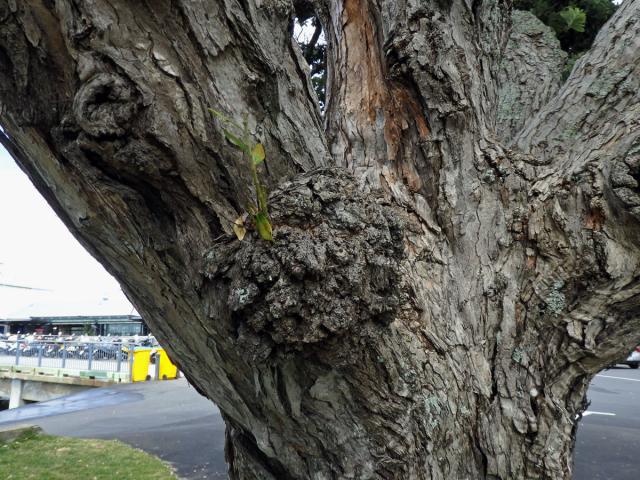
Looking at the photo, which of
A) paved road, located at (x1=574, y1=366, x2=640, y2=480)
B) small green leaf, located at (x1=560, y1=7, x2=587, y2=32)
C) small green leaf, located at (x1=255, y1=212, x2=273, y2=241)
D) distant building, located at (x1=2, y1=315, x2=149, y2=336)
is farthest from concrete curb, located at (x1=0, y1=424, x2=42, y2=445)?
distant building, located at (x1=2, y1=315, x2=149, y2=336)

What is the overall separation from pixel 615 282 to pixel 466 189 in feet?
2.08

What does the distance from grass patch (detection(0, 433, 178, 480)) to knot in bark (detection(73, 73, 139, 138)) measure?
556cm

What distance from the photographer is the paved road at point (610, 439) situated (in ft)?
19.5

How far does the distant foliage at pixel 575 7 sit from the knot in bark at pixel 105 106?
175 inches

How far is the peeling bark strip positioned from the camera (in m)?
1.28

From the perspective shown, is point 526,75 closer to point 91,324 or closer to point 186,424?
point 186,424

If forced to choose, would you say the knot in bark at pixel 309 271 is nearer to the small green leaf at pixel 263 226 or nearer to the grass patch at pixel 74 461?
the small green leaf at pixel 263 226

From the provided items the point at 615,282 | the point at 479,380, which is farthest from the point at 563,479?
the point at 615,282

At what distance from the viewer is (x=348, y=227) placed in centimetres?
135

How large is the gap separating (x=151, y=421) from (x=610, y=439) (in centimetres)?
799

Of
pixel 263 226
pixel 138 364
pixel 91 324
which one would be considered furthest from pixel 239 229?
pixel 91 324

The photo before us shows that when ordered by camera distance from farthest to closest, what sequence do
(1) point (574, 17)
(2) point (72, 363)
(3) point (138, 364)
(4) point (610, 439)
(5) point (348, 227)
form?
(2) point (72, 363), (3) point (138, 364), (4) point (610, 439), (1) point (574, 17), (5) point (348, 227)

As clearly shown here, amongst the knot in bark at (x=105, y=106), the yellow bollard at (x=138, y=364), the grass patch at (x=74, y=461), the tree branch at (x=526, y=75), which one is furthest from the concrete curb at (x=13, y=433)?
the tree branch at (x=526, y=75)

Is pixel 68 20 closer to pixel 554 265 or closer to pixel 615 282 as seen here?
pixel 554 265
